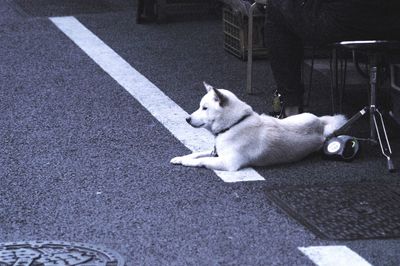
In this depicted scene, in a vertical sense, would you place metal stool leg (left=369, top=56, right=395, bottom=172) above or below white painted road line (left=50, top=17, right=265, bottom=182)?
above

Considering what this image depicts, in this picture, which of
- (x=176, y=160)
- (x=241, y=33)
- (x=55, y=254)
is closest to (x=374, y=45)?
(x=176, y=160)

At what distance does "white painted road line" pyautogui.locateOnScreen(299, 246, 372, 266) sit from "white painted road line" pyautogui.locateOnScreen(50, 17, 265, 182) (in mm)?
1259

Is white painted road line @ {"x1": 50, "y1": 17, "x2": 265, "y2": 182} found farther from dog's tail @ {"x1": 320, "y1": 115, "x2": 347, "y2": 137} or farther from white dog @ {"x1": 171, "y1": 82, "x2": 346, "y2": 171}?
dog's tail @ {"x1": 320, "y1": 115, "x2": 347, "y2": 137}

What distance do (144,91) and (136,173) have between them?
2464 mm

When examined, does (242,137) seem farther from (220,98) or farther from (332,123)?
(332,123)

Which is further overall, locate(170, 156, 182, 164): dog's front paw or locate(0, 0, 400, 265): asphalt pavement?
locate(170, 156, 182, 164): dog's front paw

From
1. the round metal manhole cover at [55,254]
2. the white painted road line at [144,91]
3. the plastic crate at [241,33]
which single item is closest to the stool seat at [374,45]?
the white painted road line at [144,91]

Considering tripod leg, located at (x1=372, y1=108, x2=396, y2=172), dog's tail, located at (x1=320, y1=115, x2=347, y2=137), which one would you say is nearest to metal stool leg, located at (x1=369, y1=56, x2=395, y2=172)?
tripod leg, located at (x1=372, y1=108, x2=396, y2=172)

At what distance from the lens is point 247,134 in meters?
6.64

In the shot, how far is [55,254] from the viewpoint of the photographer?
17.1ft

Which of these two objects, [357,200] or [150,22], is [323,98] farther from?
[150,22]

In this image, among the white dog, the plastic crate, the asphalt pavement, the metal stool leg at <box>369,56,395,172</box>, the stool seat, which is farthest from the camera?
the plastic crate

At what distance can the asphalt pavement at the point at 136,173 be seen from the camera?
539 centimetres

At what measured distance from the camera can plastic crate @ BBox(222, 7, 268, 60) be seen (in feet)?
33.2
